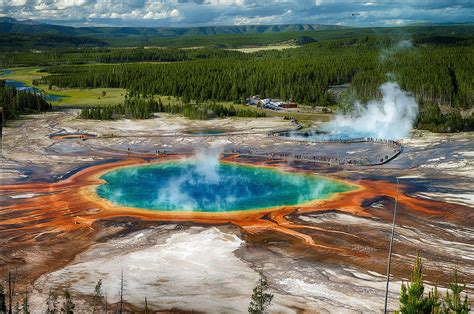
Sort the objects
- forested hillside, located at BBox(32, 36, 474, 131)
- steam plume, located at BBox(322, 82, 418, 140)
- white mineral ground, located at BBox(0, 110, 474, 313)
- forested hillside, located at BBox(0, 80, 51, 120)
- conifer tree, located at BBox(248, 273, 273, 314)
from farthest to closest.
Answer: forested hillside, located at BBox(32, 36, 474, 131) < forested hillside, located at BBox(0, 80, 51, 120) < steam plume, located at BBox(322, 82, 418, 140) < white mineral ground, located at BBox(0, 110, 474, 313) < conifer tree, located at BBox(248, 273, 273, 314)

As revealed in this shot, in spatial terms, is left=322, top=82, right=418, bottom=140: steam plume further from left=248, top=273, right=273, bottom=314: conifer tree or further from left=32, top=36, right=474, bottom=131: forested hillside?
left=248, top=273, right=273, bottom=314: conifer tree

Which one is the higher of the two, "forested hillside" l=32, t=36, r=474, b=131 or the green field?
"forested hillside" l=32, t=36, r=474, b=131

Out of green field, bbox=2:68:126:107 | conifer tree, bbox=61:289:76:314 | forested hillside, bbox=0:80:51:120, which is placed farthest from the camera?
green field, bbox=2:68:126:107

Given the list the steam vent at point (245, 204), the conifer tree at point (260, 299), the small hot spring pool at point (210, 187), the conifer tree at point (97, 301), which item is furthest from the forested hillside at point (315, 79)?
the conifer tree at point (97, 301)

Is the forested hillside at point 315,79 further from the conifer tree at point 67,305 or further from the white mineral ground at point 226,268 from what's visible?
the conifer tree at point 67,305

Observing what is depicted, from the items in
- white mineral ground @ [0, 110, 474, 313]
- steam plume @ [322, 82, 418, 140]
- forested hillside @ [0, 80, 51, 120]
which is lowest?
white mineral ground @ [0, 110, 474, 313]

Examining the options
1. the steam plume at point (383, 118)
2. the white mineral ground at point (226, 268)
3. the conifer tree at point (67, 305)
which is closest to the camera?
the conifer tree at point (67, 305)

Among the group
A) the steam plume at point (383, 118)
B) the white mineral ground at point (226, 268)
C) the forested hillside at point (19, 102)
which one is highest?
the forested hillside at point (19, 102)

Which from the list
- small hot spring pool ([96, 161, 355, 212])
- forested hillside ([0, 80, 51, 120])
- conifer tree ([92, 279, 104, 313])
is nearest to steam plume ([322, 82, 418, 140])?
small hot spring pool ([96, 161, 355, 212])

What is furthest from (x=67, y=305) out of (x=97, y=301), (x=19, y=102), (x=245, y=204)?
(x=19, y=102)
